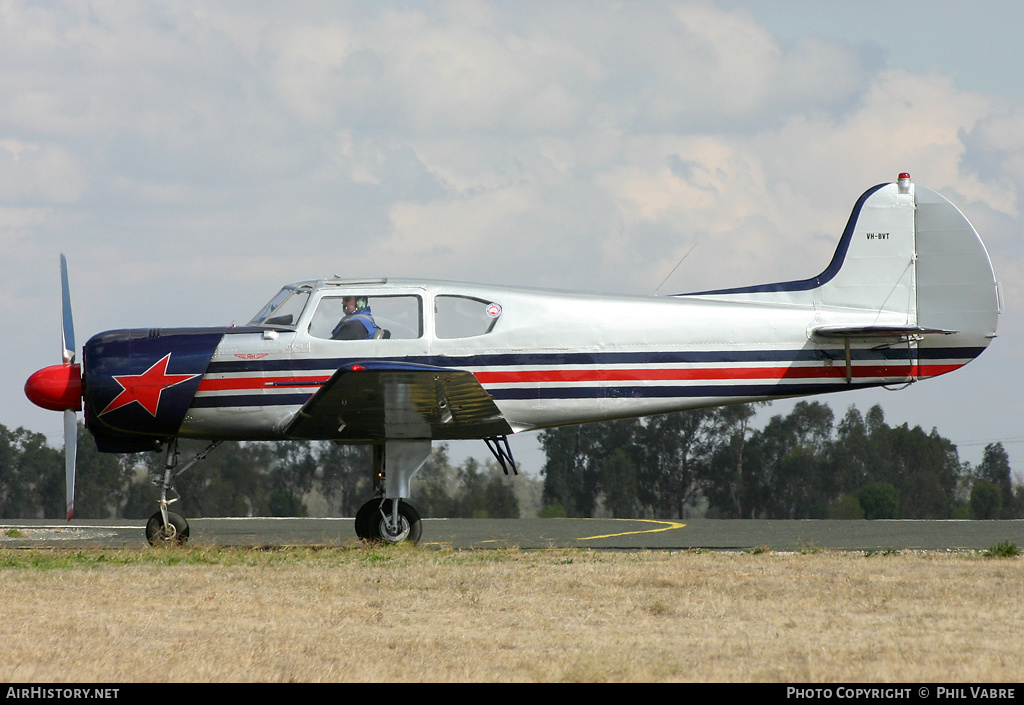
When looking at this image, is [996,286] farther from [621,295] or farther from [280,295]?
[280,295]

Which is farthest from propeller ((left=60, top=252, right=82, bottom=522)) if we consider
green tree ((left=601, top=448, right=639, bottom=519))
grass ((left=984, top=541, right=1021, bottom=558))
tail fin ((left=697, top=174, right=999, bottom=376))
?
green tree ((left=601, top=448, right=639, bottom=519))

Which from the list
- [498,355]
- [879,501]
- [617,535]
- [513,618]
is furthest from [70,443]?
[879,501]

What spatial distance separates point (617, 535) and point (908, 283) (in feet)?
16.7

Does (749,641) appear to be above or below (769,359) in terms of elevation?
below

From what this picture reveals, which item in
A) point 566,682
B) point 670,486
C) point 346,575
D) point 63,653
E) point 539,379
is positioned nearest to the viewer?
point 566,682

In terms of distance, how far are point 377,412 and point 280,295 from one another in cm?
204

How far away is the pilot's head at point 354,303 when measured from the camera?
10859 millimetres

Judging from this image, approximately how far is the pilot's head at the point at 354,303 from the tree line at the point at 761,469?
114 feet

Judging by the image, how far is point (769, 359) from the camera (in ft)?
36.7

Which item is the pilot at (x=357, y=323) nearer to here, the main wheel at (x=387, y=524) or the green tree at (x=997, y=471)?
the main wheel at (x=387, y=524)

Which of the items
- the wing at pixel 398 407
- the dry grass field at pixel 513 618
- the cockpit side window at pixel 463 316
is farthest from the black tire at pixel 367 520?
the cockpit side window at pixel 463 316

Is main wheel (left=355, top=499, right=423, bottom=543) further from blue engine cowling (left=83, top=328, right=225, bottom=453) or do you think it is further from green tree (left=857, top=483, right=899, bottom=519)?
green tree (left=857, top=483, right=899, bottom=519)

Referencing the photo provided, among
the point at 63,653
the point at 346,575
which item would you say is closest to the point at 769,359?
the point at 346,575

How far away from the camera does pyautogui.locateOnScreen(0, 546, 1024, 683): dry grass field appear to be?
4809 mm
